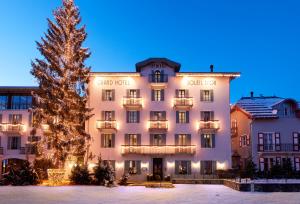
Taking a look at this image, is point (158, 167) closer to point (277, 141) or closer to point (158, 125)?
point (158, 125)

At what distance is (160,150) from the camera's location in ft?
151

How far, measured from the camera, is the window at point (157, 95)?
48.0m

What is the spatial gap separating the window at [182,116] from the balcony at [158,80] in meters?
3.95

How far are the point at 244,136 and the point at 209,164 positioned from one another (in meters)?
6.83

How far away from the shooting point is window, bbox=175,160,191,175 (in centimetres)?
4612

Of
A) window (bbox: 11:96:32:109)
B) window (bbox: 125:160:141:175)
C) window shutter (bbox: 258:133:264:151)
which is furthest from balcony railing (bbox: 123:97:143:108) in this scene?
window shutter (bbox: 258:133:264:151)

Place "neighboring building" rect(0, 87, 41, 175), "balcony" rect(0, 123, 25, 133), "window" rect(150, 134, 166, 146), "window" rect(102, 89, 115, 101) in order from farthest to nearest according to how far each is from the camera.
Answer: "neighboring building" rect(0, 87, 41, 175), "balcony" rect(0, 123, 25, 133), "window" rect(102, 89, 115, 101), "window" rect(150, 134, 166, 146)

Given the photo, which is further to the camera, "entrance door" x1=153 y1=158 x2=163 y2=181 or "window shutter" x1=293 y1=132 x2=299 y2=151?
"window shutter" x1=293 y1=132 x2=299 y2=151

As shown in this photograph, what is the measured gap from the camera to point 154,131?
47.0 meters

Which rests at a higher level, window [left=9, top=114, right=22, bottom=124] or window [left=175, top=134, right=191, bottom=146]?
window [left=9, top=114, right=22, bottom=124]

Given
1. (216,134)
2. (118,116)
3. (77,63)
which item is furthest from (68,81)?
(216,134)

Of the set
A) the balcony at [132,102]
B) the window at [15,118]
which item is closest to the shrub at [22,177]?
the balcony at [132,102]

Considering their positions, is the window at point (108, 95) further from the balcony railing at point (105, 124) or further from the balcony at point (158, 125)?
the balcony at point (158, 125)

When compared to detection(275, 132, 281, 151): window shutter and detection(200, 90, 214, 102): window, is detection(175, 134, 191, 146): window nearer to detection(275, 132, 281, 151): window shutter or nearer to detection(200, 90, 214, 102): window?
detection(200, 90, 214, 102): window
